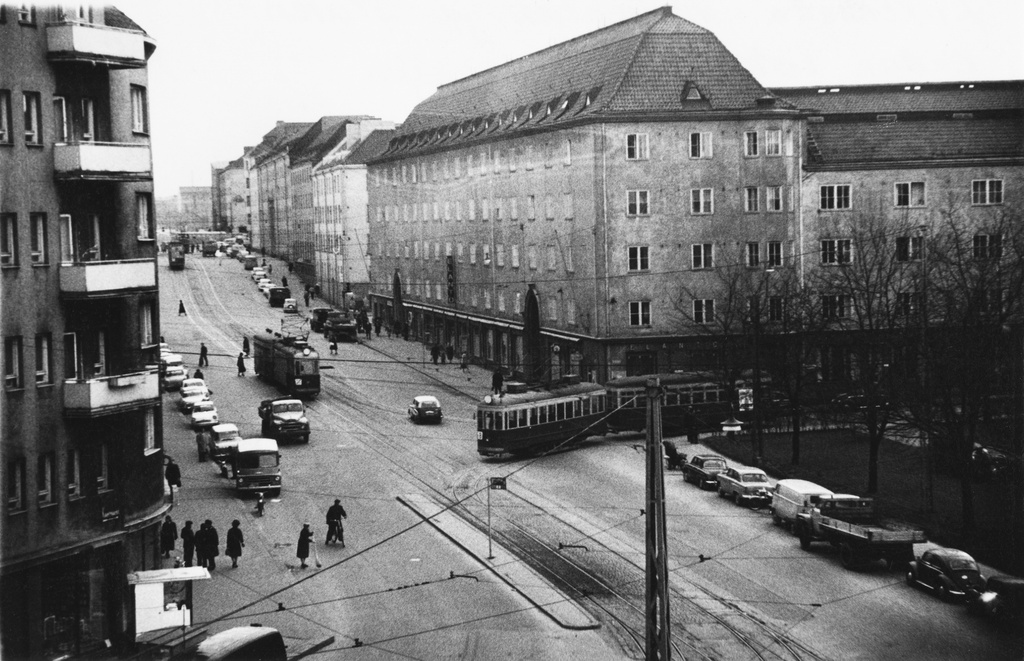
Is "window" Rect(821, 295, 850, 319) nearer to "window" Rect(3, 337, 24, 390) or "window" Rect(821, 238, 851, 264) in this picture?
"window" Rect(821, 238, 851, 264)

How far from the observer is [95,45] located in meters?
29.7

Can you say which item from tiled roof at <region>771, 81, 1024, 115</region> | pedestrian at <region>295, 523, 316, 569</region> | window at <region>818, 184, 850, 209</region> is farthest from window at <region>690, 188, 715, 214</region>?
pedestrian at <region>295, 523, 316, 569</region>

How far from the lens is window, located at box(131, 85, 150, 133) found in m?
33.2

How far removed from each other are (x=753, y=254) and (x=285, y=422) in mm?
25505

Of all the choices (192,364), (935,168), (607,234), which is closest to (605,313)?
(607,234)

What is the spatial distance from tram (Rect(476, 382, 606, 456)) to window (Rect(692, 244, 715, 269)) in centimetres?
1207

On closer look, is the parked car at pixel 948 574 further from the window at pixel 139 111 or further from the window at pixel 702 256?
the window at pixel 702 256

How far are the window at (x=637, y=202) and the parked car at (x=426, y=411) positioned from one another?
44.8 feet

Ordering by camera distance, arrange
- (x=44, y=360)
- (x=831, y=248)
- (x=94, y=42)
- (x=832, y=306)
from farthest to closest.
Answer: (x=831, y=248) → (x=832, y=306) → (x=44, y=360) → (x=94, y=42)

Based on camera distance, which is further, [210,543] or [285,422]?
[285,422]

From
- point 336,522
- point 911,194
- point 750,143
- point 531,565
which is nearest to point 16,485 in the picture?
point 336,522

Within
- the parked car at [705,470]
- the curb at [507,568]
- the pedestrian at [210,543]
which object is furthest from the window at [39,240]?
the parked car at [705,470]

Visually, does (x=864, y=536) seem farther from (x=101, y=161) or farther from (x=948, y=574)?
(x=101, y=161)

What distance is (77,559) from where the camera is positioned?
3027cm
